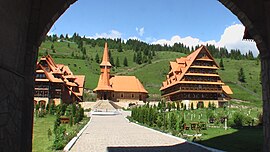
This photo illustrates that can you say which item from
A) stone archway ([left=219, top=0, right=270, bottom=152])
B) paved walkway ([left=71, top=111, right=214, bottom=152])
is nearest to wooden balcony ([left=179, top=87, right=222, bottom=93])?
paved walkway ([left=71, top=111, right=214, bottom=152])

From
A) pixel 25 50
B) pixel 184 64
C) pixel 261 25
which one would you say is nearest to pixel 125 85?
pixel 184 64

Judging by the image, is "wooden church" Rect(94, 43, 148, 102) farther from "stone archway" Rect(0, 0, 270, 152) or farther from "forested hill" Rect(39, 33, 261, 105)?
"stone archway" Rect(0, 0, 270, 152)

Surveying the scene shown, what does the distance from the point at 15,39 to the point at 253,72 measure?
359 feet

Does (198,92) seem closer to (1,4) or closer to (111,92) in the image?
(111,92)

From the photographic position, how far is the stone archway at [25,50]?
4.78 metres

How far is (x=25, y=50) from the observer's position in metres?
5.91

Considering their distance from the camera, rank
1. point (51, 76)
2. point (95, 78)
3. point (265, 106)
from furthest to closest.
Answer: point (95, 78)
point (51, 76)
point (265, 106)

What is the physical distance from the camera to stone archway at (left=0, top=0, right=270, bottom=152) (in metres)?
4.78

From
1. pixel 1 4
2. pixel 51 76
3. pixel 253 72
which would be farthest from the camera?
pixel 253 72

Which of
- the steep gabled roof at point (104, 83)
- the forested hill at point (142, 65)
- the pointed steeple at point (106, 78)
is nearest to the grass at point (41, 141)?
the steep gabled roof at point (104, 83)

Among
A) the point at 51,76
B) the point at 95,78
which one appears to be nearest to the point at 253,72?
the point at 95,78

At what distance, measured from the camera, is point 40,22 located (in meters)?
6.18

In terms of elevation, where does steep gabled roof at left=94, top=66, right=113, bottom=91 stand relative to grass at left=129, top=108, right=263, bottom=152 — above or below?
above

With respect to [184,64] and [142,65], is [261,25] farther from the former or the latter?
[142,65]
